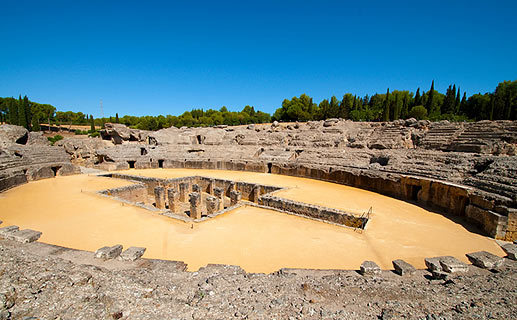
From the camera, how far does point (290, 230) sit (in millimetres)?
7648

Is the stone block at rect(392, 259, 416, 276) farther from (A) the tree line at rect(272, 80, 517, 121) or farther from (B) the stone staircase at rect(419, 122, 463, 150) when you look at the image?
(A) the tree line at rect(272, 80, 517, 121)

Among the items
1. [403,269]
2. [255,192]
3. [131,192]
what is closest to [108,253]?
[403,269]

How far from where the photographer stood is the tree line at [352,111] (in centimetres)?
2931

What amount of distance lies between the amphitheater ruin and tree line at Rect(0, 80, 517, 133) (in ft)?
50.4

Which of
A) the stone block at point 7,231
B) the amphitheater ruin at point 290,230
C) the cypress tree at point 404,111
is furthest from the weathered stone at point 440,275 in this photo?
the cypress tree at point 404,111

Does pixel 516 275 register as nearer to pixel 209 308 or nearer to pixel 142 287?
pixel 209 308

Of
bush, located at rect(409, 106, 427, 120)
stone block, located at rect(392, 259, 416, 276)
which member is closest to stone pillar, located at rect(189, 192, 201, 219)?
stone block, located at rect(392, 259, 416, 276)

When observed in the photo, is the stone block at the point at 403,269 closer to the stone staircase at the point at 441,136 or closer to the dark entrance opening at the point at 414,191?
the dark entrance opening at the point at 414,191

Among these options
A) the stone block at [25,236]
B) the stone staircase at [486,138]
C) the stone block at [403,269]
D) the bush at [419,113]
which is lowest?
the stone block at [25,236]

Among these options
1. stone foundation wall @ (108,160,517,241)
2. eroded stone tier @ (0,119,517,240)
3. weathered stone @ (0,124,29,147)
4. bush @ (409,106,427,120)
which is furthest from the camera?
bush @ (409,106,427,120)

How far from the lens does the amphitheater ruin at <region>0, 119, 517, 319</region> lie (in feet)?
11.4

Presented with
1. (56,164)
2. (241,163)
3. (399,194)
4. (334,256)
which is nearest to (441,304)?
(334,256)

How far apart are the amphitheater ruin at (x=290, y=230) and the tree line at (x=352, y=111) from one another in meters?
15.4

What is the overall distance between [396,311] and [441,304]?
74cm
